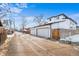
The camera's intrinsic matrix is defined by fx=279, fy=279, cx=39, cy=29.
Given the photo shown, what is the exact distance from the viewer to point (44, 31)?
2.93 m

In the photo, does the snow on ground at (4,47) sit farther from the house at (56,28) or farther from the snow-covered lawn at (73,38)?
the snow-covered lawn at (73,38)

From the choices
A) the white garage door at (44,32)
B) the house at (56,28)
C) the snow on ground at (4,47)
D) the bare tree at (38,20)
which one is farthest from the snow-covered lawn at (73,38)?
the snow on ground at (4,47)

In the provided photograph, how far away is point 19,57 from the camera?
2850mm

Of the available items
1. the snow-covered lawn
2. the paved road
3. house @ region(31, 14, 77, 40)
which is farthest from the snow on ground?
the snow-covered lawn

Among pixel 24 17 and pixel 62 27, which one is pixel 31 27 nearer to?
pixel 24 17

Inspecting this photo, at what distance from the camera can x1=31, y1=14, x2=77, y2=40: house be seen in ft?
9.39

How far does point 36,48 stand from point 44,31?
0.20m

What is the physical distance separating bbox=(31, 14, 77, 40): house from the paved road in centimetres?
7

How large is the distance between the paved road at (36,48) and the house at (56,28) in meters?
0.07

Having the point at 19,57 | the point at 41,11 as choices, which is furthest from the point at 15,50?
the point at 41,11

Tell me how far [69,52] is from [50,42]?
0.73ft

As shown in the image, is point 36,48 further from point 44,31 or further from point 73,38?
point 73,38

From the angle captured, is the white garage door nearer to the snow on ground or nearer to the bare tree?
the bare tree

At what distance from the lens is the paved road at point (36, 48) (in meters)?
2.86
